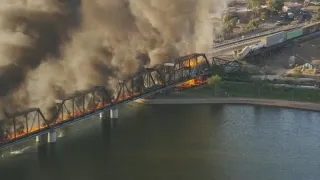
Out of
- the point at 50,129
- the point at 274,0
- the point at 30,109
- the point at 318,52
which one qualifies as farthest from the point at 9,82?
the point at 274,0

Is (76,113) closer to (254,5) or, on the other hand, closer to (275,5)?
(275,5)

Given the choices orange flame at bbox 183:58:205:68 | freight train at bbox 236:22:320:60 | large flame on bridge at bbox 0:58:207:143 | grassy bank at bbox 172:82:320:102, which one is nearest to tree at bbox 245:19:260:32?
freight train at bbox 236:22:320:60

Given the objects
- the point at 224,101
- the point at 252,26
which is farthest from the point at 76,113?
the point at 252,26

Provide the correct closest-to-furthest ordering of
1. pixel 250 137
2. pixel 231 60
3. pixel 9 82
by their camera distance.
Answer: pixel 9 82 < pixel 250 137 < pixel 231 60

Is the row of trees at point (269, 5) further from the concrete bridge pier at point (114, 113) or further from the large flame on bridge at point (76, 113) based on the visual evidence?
the concrete bridge pier at point (114, 113)

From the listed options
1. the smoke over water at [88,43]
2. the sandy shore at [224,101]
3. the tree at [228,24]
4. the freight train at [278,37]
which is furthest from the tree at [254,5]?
the sandy shore at [224,101]

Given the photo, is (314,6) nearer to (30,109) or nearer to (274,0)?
(274,0)
